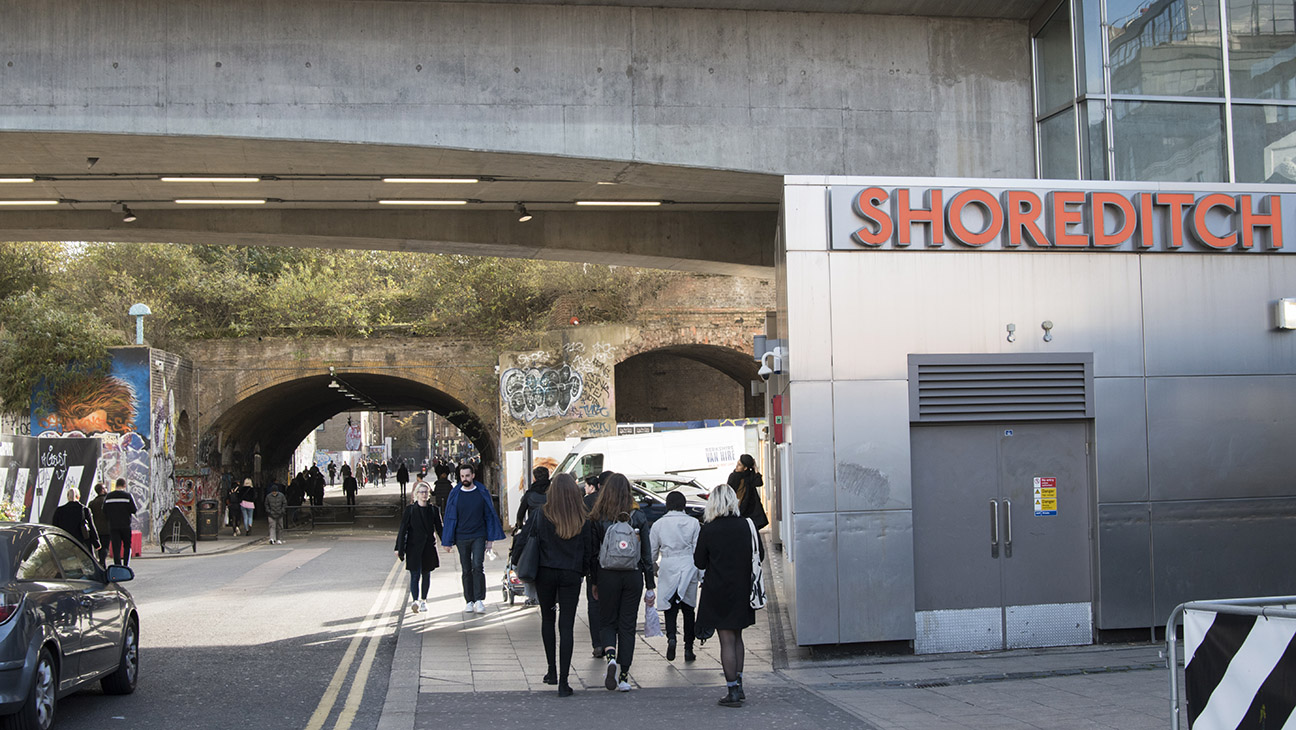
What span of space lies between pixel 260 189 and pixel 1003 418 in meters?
8.51

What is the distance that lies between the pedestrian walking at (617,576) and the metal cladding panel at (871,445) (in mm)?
2080

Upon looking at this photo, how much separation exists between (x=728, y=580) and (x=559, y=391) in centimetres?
2265

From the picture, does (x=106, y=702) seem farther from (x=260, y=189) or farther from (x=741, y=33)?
(x=741, y=33)

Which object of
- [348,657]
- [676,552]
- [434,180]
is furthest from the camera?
[434,180]

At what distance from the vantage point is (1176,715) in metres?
5.64

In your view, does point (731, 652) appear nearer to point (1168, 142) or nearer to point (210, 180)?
point (1168, 142)

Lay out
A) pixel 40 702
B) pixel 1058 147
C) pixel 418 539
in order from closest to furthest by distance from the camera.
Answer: pixel 40 702, pixel 1058 147, pixel 418 539

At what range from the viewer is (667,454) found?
27.4 meters

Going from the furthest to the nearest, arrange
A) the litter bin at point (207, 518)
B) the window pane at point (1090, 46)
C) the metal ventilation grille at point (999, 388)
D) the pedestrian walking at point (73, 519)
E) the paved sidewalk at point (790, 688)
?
the litter bin at point (207, 518), the pedestrian walking at point (73, 519), the window pane at point (1090, 46), the metal ventilation grille at point (999, 388), the paved sidewalk at point (790, 688)

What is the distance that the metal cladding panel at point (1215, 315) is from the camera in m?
10.6

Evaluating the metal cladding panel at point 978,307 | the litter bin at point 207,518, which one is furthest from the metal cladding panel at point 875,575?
the litter bin at point 207,518

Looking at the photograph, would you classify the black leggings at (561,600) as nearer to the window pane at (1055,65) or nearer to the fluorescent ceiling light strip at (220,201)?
the window pane at (1055,65)

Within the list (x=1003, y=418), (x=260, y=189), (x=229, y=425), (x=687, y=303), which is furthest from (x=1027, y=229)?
(x=229, y=425)

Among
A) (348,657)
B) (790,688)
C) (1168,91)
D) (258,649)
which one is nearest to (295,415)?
(258,649)
